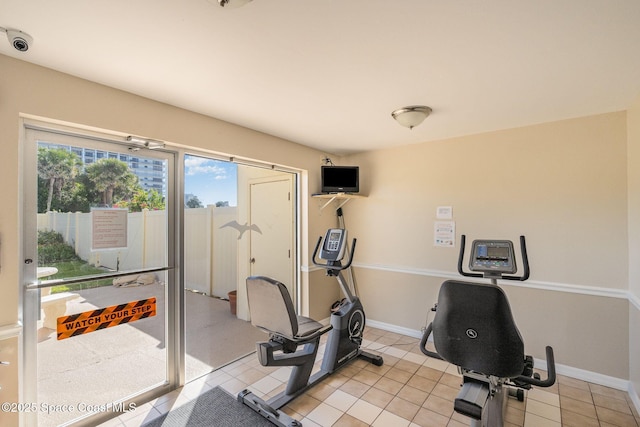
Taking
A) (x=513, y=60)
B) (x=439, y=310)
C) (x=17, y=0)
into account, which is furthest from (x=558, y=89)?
(x=17, y=0)

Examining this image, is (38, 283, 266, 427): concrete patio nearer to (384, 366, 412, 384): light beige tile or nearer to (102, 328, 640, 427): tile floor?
(102, 328, 640, 427): tile floor

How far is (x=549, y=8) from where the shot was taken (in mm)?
1280

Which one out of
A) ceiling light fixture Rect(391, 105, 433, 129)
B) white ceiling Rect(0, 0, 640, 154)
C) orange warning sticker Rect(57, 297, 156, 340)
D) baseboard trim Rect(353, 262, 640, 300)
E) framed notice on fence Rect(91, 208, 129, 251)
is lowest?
orange warning sticker Rect(57, 297, 156, 340)

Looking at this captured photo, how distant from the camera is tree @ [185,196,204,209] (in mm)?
2617

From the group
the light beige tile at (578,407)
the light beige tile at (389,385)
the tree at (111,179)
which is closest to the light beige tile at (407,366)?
the light beige tile at (389,385)

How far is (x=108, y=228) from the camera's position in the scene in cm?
210

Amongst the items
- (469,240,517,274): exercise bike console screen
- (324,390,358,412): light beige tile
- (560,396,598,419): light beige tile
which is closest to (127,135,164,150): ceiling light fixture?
(324,390,358,412): light beige tile

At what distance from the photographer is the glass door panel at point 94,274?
6.05ft

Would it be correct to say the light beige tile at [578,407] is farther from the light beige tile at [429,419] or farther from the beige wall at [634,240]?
the light beige tile at [429,419]

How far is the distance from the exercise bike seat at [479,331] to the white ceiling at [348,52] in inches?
53.2

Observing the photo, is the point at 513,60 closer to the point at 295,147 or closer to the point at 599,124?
the point at 599,124

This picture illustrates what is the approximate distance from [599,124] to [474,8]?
221 centimetres

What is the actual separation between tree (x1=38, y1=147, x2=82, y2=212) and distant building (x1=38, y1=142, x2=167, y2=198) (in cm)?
5

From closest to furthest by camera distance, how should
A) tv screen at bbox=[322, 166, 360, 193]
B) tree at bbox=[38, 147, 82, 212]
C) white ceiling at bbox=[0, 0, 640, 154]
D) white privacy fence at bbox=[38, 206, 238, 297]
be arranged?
1. white ceiling at bbox=[0, 0, 640, 154]
2. tree at bbox=[38, 147, 82, 212]
3. white privacy fence at bbox=[38, 206, 238, 297]
4. tv screen at bbox=[322, 166, 360, 193]
